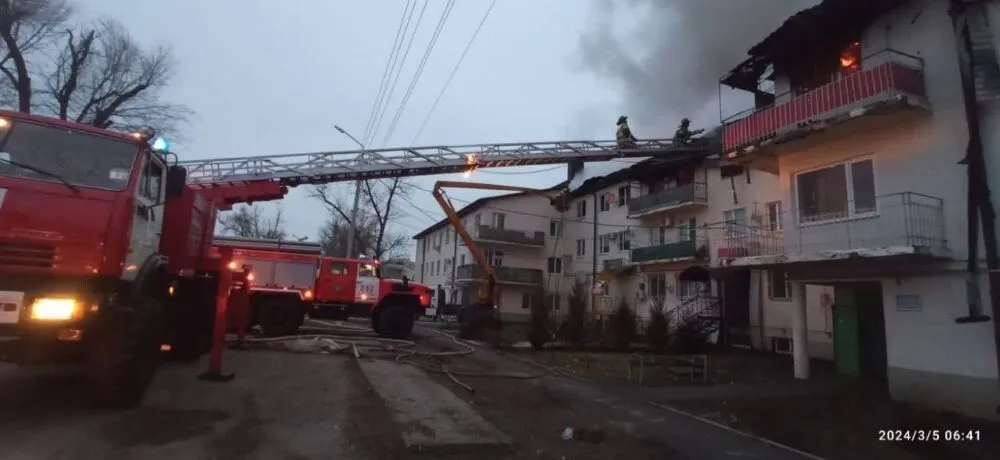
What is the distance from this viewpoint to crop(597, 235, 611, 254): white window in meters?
36.0

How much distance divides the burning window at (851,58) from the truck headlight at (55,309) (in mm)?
15643

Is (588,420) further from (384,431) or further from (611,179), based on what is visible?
(611,179)

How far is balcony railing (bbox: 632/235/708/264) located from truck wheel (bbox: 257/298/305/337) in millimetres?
17556

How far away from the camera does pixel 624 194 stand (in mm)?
34500

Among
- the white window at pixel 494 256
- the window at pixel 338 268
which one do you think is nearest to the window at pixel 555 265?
the white window at pixel 494 256

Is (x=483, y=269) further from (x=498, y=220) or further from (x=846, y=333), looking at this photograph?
(x=498, y=220)

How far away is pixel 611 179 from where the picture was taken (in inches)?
1345

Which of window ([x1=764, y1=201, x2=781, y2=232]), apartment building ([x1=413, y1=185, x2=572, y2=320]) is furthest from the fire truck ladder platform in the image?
apartment building ([x1=413, y1=185, x2=572, y2=320])

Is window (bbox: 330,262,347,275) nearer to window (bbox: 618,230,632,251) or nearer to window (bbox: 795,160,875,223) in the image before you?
window (bbox: 795,160,875,223)

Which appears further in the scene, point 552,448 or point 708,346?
point 708,346

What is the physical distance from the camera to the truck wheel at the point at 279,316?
18375 millimetres

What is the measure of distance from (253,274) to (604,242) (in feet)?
77.6

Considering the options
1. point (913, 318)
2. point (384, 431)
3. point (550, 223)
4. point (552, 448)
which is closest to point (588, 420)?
point (552, 448)

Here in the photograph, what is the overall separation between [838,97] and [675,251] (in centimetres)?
1545
